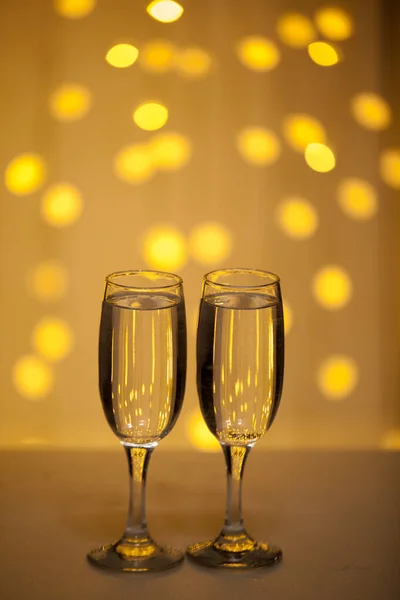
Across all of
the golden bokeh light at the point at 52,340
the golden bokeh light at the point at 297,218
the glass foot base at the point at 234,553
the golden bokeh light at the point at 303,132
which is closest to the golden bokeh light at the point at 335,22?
the golden bokeh light at the point at 303,132

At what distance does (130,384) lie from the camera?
974 mm

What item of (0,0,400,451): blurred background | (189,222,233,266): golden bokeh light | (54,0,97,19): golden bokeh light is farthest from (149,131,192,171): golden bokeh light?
(54,0,97,19): golden bokeh light

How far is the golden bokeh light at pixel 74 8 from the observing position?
1.57m

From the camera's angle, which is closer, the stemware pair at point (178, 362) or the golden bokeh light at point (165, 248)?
the stemware pair at point (178, 362)

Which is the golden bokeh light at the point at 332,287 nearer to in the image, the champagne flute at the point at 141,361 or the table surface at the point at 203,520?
the table surface at the point at 203,520

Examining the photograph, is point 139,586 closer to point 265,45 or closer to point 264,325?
point 264,325

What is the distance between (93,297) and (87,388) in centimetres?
15

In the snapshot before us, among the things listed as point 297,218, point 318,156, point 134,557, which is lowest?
point 134,557

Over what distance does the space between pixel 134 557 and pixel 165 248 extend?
67 centimetres

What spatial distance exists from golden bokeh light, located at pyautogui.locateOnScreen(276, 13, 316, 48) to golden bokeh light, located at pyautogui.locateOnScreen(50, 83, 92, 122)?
32 centimetres

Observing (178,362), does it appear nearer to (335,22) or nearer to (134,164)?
(134,164)

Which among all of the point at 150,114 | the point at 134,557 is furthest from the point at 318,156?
the point at 134,557

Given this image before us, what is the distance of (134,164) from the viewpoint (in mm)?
1604

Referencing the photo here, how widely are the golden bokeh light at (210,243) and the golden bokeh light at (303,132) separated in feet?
0.59
